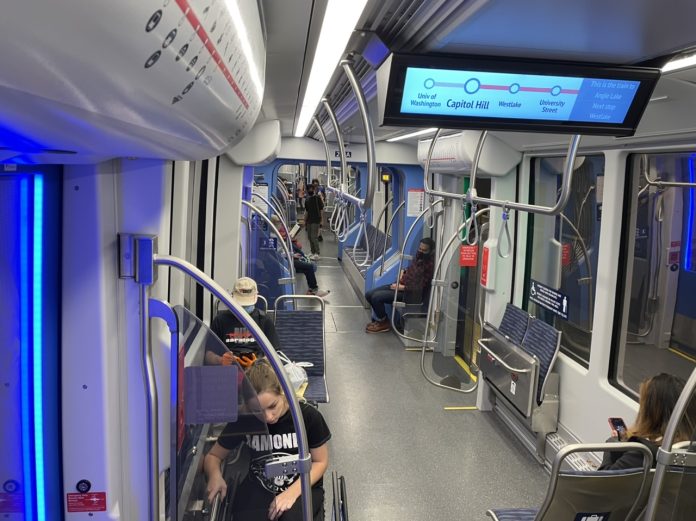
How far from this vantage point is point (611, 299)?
4.24m

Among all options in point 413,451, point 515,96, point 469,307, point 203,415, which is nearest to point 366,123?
point 515,96

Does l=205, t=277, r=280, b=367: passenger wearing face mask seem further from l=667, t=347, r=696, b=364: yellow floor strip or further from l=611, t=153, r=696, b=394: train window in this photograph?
l=667, t=347, r=696, b=364: yellow floor strip

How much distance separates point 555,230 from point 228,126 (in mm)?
4472

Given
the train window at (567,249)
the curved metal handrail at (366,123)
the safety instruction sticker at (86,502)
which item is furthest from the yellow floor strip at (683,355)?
the safety instruction sticker at (86,502)

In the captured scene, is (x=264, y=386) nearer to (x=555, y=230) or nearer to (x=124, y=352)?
(x=124, y=352)

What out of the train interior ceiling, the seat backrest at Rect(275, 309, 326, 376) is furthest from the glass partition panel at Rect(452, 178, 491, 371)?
the seat backrest at Rect(275, 309, 326, 376)

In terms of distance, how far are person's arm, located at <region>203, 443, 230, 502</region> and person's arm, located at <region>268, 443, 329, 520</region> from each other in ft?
0.85

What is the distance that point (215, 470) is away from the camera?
2.22 m

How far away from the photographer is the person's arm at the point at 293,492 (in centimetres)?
250

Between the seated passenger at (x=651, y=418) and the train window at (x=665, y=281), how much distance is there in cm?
319

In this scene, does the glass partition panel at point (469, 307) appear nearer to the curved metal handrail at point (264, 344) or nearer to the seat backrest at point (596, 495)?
the seat backrest at point (596, 495)

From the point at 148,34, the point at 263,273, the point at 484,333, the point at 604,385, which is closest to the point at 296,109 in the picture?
the point at 263,273

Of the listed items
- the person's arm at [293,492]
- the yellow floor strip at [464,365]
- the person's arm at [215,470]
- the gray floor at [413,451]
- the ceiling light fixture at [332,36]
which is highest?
the ceiling light fixture at [332,36]

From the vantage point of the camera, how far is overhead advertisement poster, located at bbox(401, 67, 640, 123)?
2.15 meters
